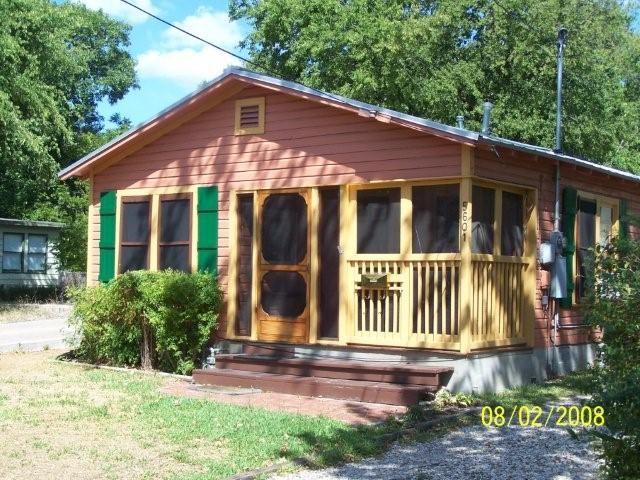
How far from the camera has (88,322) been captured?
11.4 m

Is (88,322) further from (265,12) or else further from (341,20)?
(265,12)

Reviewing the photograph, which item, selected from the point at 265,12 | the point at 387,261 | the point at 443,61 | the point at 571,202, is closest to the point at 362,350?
the point at 387,261

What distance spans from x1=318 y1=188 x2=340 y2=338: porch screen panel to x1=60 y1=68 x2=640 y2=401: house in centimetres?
2

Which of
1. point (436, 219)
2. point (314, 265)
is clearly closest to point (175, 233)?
point (314, 265)

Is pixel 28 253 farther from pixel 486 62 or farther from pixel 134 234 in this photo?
pixel 134 234

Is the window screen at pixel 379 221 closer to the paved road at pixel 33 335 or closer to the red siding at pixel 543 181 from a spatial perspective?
the red siding at pixel 543 181

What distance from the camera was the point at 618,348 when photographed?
14.9 feet

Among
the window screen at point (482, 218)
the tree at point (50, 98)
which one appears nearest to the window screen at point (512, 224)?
the window screen at point (482, 218)

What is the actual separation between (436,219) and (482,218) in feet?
1.92

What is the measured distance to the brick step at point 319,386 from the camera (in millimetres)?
8508

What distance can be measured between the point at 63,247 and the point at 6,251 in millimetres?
1863

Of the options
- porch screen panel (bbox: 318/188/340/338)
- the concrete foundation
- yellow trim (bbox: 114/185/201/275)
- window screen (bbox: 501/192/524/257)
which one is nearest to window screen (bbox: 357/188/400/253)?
porch screen panel (bbox: 318/188/340/338)

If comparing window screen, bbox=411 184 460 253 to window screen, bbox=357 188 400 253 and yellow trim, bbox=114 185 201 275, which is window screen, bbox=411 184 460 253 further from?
yellow trim, bbox=114 185 201 275
